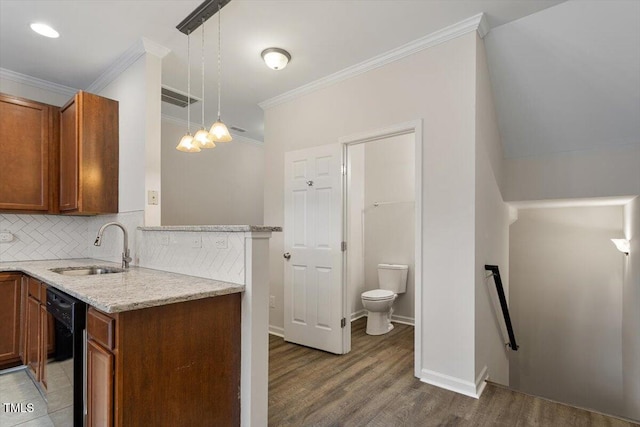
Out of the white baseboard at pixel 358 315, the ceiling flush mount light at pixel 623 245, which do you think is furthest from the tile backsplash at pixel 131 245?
the ceiling flush mount light at pixel 623 245

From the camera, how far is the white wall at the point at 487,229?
96.5 inches

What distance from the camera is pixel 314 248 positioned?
332 centimetres

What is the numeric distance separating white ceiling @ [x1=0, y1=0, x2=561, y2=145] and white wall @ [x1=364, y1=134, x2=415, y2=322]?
5.66 ft

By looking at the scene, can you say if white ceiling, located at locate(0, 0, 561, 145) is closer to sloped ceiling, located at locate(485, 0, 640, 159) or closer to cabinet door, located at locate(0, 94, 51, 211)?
sloped ceiling, located at locate(485, 0, 640, 159)

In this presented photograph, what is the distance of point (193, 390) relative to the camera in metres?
1.57

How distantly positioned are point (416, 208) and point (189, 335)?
6.18ft

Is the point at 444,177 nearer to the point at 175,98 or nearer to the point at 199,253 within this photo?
the point at 199,253

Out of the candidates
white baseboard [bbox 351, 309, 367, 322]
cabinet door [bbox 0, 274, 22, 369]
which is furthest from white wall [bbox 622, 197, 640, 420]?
cabinet door [bbox 0, 274, 22, 369]

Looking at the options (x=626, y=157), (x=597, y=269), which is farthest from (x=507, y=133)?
(x=597, y=269)

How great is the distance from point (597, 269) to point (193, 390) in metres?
4.47

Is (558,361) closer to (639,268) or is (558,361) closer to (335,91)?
(639,268)

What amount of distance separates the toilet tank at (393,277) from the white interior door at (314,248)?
1362 mm

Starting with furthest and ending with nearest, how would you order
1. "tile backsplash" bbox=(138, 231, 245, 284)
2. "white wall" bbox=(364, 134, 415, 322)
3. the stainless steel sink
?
"white wall" bbox=(364, 134, 415, 322) < the stainless steel sink < "tile backsplash" bbox=(138, 231, 245, 284)

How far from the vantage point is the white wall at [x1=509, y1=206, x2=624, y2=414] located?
3.72 m
